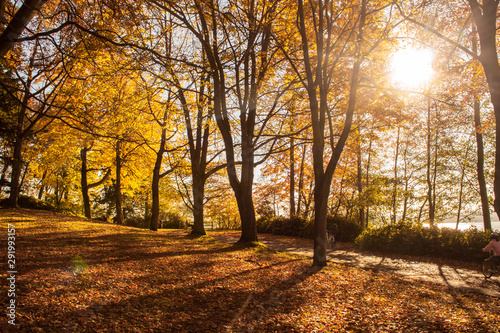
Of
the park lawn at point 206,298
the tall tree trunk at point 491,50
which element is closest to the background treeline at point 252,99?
the tall tree trunk at point 491,50

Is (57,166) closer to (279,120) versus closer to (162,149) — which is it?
(162,149)

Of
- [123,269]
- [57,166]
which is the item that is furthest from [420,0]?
[57,166]

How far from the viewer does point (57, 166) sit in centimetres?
1978

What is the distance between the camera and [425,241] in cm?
1213

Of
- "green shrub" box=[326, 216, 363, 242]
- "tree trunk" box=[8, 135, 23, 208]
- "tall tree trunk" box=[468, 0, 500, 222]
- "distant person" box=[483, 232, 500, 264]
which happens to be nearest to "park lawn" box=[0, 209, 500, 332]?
"distant person" box=[483, 232, 500, 264]

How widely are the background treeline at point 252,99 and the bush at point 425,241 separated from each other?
90.6 inches

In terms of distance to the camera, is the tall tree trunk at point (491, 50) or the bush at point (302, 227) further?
the bush at point (302, 227)

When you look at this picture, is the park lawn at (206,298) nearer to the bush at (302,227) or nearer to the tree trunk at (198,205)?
the tree trunk at (198,205)

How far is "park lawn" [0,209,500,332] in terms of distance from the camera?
3.74 m

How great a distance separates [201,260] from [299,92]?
8.14 m

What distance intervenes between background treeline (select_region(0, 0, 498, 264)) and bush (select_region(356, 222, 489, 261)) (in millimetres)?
2302

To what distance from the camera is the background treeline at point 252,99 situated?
7.50 meters

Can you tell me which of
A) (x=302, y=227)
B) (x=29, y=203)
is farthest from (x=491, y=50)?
(x=29, y=203)

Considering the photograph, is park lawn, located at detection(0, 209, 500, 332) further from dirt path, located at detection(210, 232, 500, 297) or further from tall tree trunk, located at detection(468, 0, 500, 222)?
tall tree trunk, located at detection(468, 0, 500, 222)
